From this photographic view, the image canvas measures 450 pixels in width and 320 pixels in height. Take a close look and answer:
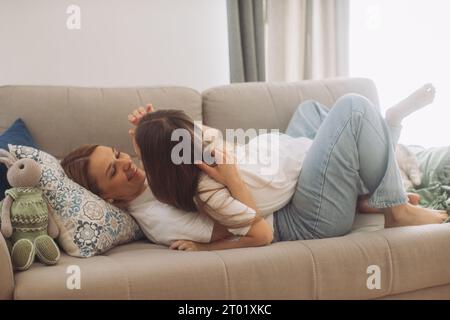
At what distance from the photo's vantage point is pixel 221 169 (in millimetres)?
1570

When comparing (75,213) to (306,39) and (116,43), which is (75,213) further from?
(306,39)

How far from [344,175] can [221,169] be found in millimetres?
367

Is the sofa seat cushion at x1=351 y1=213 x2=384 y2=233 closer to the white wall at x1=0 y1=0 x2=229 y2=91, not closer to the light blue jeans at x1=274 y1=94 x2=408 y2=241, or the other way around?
the light blue jeans at x1=274 y1=94 x2=408 y2=241

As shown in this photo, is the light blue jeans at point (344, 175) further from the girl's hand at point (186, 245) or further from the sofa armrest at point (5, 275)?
the sofa armrest at point (5, 275)

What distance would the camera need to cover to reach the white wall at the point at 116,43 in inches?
97.7

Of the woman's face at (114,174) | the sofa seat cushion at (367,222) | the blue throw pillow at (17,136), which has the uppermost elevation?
the blue throw pillow at (17,136)

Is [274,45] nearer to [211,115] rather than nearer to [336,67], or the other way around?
[336,67]

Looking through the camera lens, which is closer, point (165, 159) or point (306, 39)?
point (165, 159)

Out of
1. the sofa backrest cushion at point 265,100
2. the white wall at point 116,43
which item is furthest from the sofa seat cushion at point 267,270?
the white wall at point 116,43

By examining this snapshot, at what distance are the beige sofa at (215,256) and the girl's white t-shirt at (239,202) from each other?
7 centimetres

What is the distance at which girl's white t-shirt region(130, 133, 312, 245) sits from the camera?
155cm

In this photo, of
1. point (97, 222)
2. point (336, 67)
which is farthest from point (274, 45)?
point (97, 222)

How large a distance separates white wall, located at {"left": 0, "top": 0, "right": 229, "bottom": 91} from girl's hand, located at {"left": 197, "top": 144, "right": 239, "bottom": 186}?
121cm

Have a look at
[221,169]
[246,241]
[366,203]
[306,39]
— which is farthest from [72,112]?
[306,39]
